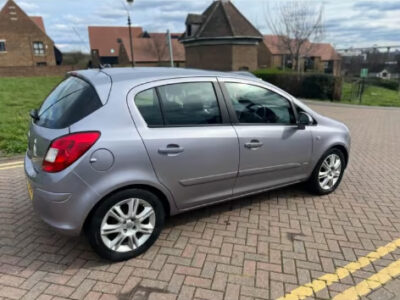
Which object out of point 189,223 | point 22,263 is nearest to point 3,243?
point 22,263

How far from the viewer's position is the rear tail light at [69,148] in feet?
8.47

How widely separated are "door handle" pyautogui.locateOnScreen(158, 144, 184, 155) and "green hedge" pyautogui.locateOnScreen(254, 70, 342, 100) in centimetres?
1765

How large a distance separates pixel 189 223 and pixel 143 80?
1651 mm

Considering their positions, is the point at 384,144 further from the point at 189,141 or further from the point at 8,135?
the point at 8,135

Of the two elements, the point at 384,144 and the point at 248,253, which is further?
the point at 384,144

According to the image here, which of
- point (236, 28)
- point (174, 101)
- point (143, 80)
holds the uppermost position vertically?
point (236, 28)

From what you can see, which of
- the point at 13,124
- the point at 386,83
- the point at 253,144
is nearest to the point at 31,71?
the point at 13,124

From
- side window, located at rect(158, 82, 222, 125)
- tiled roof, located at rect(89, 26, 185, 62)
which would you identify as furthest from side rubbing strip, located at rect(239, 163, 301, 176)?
tiled roof, located at rect(89, 26, 185, 62)

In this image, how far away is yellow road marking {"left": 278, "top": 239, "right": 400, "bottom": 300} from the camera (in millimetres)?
2584

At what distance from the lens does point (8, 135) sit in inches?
290

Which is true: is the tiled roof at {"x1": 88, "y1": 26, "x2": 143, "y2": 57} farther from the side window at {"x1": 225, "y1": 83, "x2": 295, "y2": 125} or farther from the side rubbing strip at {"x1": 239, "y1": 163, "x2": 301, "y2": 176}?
the side rubbing strip at {"x1": 239, "y1": 163, "x2": 301, "y2": 176}

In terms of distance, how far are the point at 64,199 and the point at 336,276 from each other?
7.69 ft

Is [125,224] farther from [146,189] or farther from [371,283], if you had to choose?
[371,283]

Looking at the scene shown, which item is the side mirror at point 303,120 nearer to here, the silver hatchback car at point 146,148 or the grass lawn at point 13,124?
the silver hatchback car at point 146,148
